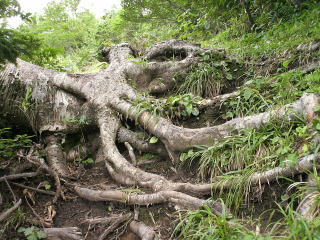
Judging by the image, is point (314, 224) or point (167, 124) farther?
point (167, 124)

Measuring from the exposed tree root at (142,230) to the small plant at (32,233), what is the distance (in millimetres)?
876

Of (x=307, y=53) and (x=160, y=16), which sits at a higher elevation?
(x=160, y=16)

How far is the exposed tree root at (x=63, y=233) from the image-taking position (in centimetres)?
257

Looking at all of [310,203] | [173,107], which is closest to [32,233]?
[173,107]

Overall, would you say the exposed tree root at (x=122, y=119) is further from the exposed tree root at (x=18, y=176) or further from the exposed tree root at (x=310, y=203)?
the exposed tree root at (x=310, y=203)

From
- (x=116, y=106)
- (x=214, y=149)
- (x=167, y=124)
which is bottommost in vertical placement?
(x=214, y=149)

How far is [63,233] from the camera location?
2596mm

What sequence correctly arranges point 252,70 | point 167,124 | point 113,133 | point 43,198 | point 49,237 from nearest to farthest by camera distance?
point 49,237, point 43,198, point 167,124, point 113,133, point 252,70

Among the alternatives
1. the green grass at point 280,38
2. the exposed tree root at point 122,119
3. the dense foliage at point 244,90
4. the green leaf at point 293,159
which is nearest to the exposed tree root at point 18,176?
the exposed tree root at point 122,119

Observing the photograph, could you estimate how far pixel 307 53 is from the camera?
410 centimetres

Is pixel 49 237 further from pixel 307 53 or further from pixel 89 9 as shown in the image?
pixel 89 9

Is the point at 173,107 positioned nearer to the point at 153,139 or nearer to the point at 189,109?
the point at 189,109

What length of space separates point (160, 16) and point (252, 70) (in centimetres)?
492

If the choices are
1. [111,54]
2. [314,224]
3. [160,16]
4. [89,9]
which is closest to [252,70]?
[111,54]
